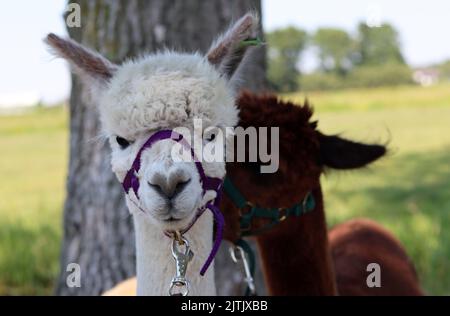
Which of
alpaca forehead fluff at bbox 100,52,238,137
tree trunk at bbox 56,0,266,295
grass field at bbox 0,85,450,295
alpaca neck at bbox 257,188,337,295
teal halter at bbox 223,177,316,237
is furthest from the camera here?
grass field at bbox 0,85,450,295

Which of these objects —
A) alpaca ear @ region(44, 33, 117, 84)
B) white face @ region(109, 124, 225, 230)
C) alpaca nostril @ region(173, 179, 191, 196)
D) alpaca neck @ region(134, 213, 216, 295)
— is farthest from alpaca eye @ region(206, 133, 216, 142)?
alpaca ear @ region(44, 33, 117, 84)

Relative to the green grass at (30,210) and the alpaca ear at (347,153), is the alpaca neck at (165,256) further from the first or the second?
the green grass at (30,210)

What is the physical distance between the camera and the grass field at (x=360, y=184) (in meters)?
5.66

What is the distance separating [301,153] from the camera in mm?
2721

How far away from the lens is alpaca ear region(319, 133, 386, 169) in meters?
2.73

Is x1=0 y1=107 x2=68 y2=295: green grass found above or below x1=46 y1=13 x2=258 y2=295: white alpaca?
above

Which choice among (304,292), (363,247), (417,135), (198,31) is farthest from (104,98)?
(417,135)

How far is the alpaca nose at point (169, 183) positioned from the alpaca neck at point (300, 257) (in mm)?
962

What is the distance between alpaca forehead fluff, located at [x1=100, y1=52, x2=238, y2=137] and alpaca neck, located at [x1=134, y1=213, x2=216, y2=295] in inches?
15.2


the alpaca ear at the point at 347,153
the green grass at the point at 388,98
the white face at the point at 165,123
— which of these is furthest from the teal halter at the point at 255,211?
the green grass at the point at 388,98

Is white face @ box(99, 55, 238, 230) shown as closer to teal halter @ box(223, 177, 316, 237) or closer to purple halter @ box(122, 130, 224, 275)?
purple halter @ box(122, 130, 224, 275)

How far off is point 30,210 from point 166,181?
651cm

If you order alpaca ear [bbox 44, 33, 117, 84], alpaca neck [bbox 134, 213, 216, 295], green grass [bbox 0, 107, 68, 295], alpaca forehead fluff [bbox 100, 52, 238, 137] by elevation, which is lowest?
alpaca neck [bbox 134, 213, 216, 295]
